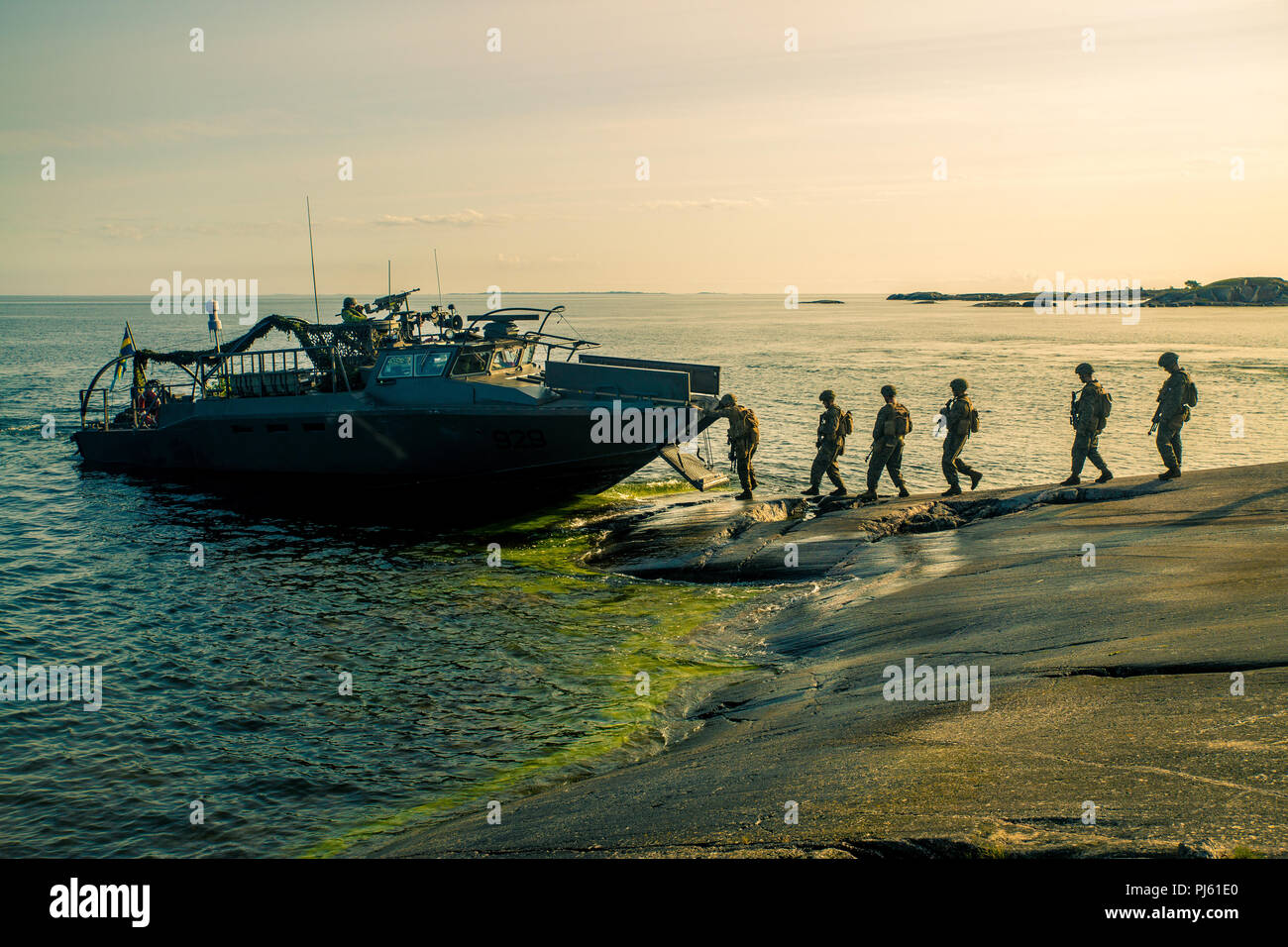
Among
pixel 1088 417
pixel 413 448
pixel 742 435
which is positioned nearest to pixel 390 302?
pixel 413 448

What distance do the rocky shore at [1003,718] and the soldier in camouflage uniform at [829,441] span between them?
13.0 feet

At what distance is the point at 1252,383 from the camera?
37656mm

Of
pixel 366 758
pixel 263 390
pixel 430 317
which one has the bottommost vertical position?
pixel 366 758

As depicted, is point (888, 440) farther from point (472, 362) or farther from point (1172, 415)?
point (472, 362)

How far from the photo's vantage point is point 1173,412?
42.2ft

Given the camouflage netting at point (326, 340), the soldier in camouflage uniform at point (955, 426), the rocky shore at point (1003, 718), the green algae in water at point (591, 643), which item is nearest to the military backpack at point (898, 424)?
the soldier in camouflage uniform at point (955, 426)

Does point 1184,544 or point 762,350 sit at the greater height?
point 762,350

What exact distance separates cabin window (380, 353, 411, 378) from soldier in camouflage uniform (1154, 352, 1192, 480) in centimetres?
1450

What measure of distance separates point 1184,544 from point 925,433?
61.6 ft

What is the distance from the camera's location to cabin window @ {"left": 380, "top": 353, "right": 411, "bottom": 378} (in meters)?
18.6

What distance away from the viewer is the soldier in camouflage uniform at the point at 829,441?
15.4m

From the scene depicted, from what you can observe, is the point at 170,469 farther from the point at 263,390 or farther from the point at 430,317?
the point at 430,317
